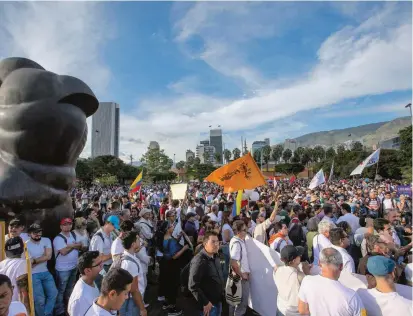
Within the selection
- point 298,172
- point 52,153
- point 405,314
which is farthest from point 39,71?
point 298,172

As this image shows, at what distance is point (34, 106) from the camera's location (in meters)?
8.15

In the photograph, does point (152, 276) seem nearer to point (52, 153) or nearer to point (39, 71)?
point (52, 153)

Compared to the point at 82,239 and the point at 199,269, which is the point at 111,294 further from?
the point at 82,239

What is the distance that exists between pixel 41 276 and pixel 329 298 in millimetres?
4907

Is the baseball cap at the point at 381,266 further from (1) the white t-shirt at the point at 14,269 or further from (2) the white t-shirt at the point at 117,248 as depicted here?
(1) the white t-shirt at the point at 14,269

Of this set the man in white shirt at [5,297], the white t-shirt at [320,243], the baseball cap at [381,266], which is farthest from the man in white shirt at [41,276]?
the baseball cap at [381,266]

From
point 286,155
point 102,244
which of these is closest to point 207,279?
point 102,244

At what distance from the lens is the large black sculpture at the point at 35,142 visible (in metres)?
8.09

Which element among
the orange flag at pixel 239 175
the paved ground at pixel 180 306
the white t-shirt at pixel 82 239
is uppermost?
the orange flag at pixel 239 175

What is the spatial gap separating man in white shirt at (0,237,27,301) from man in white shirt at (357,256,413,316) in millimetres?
3995

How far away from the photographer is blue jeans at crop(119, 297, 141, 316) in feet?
14.5

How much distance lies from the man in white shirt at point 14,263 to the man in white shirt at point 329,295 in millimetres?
3376

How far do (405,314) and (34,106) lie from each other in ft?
29.4

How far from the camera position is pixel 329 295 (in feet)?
10.1
